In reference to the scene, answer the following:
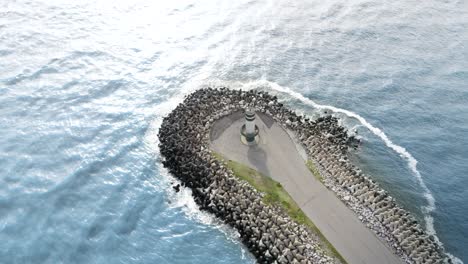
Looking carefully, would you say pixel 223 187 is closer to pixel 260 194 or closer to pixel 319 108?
pixel 260 194

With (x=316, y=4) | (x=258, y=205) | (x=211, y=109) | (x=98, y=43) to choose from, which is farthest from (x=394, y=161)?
(x=98, y=43)

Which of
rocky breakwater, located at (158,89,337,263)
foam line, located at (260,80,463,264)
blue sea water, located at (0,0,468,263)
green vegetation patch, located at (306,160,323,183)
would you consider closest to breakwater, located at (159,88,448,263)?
rocky breakwater, located at (158,89,337,263)

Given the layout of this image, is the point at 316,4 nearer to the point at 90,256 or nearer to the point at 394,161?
the point at 394,161

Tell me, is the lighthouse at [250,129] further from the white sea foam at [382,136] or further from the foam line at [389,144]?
the foam line at [389,144]

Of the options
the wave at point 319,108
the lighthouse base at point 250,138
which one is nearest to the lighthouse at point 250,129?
the lighthouse base at point 250,138

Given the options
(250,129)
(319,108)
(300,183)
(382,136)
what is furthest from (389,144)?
(250,129)
